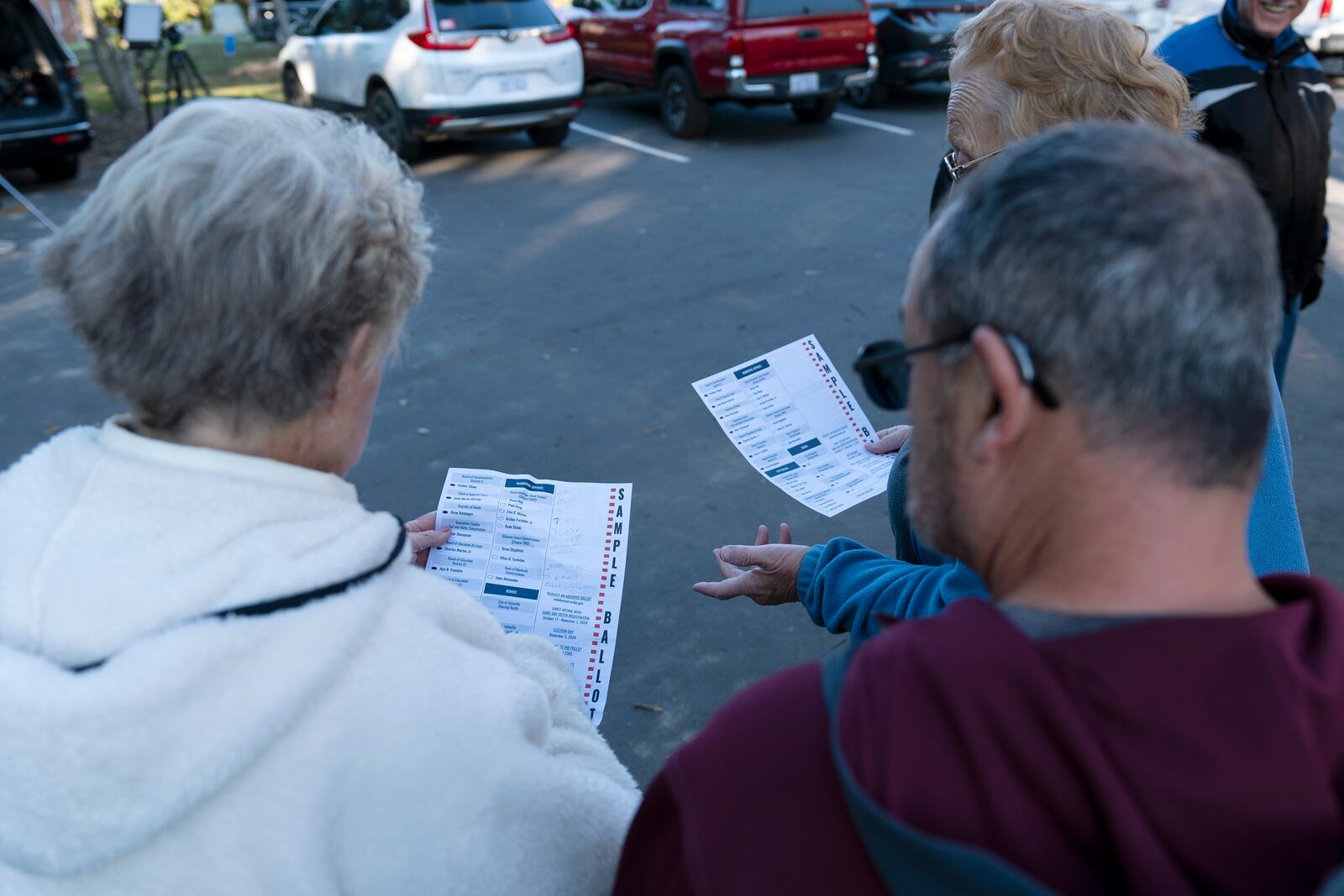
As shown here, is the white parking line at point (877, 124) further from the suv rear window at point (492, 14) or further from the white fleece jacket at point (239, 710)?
the white fleece jacket at point (239, 710)

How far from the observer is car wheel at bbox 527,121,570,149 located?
11.5m

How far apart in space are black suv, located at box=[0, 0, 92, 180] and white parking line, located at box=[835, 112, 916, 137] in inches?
305

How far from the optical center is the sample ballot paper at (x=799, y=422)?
7.57 feet

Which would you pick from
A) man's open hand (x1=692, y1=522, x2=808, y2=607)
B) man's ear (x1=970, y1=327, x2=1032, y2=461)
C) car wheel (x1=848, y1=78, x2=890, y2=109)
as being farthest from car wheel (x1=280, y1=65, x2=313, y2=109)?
man's ear (x1=970, y1=327, x2=1032, y2=461)

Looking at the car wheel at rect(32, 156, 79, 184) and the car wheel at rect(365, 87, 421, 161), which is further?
the car wheel at rect(365, 87, 421, 161)

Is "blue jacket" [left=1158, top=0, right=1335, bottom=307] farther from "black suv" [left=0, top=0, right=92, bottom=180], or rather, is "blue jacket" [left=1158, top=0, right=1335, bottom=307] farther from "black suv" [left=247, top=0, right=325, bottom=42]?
"black suv" [left=247, top=0, right=325, bottom=42]

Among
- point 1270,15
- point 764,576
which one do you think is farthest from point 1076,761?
point 1270,15

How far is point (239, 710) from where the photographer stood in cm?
112

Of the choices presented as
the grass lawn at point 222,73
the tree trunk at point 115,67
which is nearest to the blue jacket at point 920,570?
the tree trunk at point 115,67

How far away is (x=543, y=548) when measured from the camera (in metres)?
1.98

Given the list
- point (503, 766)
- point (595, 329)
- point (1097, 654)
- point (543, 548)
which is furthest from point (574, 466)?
point (1097, 654)

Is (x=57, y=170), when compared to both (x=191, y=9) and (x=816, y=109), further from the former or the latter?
(x=191, y=9)

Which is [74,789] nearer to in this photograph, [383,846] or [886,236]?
[383,846]

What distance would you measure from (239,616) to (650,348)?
→ 5.21 metres
